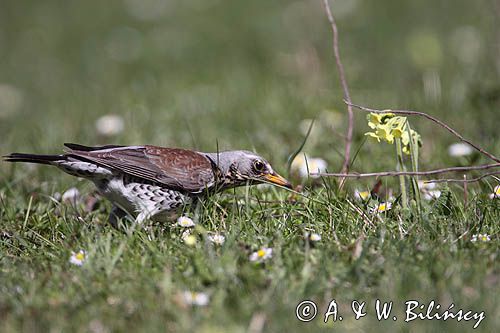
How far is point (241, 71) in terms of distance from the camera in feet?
33.0

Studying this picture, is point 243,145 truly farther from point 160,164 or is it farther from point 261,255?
point 261,255

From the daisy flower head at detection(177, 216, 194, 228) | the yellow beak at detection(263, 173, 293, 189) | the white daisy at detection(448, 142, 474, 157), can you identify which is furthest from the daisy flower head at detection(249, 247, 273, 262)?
the white daisy at detection(448, 142, 474, 157)

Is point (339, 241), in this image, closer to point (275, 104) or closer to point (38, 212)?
point (38, 212)

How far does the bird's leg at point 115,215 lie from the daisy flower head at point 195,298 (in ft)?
5.66

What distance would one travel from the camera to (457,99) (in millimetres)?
7738

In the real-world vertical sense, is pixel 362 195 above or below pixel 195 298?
above

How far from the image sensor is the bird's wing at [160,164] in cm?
533

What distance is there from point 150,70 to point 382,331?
25.9 ft

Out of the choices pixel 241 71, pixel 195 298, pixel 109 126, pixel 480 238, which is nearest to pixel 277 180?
pixel 480 238

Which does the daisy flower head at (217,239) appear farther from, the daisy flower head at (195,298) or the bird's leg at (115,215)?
the bird's leg at (115,215)

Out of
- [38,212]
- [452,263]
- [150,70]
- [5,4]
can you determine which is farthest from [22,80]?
[452,263]

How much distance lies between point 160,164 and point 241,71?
15.7 ft

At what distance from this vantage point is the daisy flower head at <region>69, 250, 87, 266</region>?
13.8 feet

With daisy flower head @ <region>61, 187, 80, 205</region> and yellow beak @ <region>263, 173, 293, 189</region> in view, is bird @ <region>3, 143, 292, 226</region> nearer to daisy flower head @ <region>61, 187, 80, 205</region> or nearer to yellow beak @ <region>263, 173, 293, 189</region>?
yellow beak @ <region>263, 173, 293, 189</region>
